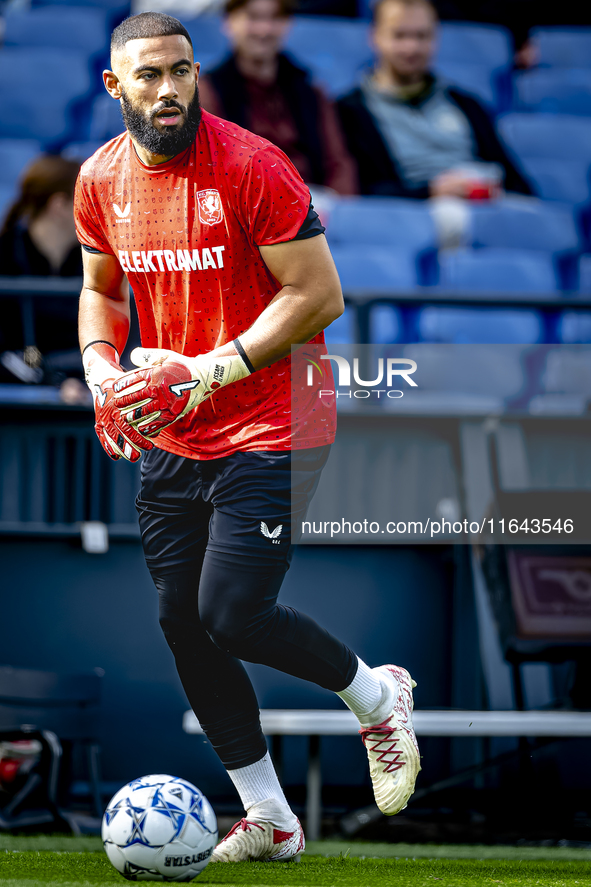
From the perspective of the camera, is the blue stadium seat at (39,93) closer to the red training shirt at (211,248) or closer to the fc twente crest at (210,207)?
the red training shirt at (211,248)

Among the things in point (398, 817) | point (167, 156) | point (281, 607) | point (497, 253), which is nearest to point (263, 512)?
point (281, 607)

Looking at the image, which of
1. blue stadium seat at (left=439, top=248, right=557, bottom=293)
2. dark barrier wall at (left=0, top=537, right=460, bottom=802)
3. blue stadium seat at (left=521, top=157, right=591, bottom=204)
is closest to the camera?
dark barrier wall at (left=0, top=537, right=460, bottom=802)

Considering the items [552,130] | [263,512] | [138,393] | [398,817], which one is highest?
[552,130]

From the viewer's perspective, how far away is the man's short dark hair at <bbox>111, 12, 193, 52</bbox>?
3104 mm

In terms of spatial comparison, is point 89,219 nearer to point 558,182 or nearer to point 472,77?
point 558,182

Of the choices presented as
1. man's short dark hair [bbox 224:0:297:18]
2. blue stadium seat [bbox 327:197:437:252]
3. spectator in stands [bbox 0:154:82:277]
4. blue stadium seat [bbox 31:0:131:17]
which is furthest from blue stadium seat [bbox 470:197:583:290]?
blue stadium seat [bbox 31:0:131:17]

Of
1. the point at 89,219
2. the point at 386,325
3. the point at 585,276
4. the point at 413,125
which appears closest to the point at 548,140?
the point at 413,125

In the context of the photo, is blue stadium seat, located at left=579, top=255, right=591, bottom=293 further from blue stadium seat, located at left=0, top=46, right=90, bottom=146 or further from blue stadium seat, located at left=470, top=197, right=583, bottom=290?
blue stadium seat, located at left=0, top=46, right=90, bottom=146

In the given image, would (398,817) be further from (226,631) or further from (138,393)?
(138,393)

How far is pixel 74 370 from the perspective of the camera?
5.02 meters

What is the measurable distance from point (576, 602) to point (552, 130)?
175 inches

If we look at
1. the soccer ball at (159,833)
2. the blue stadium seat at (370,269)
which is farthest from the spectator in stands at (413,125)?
the soccer ball at (159,833)

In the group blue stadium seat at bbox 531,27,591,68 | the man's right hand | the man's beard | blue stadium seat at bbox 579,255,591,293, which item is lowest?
the man's right hand

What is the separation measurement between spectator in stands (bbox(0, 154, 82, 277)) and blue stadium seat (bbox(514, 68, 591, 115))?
4841mm
